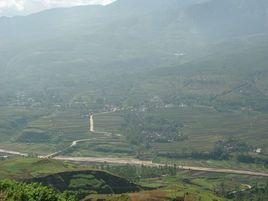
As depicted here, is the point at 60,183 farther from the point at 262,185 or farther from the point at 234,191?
the point at 262,185

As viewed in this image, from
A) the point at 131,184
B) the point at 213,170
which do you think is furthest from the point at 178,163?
the point at 131,184

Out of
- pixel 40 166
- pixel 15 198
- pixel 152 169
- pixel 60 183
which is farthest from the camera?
pixel 152 169

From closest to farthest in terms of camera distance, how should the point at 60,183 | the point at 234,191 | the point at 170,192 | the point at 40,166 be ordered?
the point at 170,192 → the point at 60,183 → the point at 40,166 → the point at 234,191

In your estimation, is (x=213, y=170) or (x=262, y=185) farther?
(x=213, y=170)

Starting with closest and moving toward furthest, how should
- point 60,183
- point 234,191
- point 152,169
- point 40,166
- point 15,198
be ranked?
point 15,198 → point 60,183 → point 40,166 → point 234,191 → point 152,169

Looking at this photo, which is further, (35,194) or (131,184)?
(131,184)

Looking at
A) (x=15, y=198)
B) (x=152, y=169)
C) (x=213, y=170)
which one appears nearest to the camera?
(x=15, y=198)

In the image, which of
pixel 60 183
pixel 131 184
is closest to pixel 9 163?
pixel 60 183

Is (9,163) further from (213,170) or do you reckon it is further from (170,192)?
(213,170)
